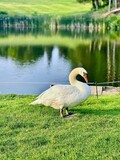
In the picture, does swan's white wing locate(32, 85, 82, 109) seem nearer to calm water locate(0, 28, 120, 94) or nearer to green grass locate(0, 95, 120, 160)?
green grass locate(0, 95, 120, 160)

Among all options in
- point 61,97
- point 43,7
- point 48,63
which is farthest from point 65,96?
point 43,7

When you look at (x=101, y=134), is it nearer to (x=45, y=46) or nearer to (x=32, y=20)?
(x=45, y=46)

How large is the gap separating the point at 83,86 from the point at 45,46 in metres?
39.5

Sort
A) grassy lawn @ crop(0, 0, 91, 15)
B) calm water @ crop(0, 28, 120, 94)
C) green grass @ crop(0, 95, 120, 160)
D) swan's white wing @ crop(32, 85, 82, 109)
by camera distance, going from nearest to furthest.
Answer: green grass @ crop(0, 95, 120, 160) → swan's white wing @ crop(32, 85, 82, 109) → calm water @ crop(0, 28, 120, 94) → grassy lawn @ crop(0, 0, 91, 15)

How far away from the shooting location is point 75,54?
134 ft

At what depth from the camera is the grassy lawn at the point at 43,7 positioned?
103m

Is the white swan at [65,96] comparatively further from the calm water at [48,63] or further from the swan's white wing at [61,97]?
the calm water at [48,63]

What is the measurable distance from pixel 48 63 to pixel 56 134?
2761cm

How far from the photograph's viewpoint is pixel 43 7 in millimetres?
111375

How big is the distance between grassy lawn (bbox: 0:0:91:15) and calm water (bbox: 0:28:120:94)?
5174 cm

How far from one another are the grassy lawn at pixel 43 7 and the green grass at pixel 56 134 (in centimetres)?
9146

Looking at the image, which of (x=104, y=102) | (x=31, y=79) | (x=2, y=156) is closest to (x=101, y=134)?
(x=2, y=156)

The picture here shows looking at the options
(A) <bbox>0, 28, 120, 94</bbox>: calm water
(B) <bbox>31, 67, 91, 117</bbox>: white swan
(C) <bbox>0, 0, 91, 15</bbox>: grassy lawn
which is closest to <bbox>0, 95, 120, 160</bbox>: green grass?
(B) <bbox>31, 67, 91, 117</bbox>: white swan

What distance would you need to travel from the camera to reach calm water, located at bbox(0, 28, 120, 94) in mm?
25094
